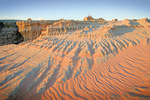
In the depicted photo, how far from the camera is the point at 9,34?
44.9ft

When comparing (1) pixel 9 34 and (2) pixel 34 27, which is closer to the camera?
(2) pixel 34 27

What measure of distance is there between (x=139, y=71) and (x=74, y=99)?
8.99 feet

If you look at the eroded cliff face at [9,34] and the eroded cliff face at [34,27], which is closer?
the eroded cliff face at [34,27]

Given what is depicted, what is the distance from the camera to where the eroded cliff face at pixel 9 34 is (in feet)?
44.3

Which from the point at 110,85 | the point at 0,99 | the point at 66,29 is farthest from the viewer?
the point at 66,29

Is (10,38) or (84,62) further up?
(10,38)

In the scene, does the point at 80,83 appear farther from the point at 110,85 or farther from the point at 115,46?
the point at 115,46

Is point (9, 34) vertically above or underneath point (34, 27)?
underneath

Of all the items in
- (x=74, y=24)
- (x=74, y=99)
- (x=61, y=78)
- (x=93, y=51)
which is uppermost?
(x=74, y=24)

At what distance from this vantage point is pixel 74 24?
358 inches

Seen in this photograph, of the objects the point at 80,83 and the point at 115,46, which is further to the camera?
the point at 115,46

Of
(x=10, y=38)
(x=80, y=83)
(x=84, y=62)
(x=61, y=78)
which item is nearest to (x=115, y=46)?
(x=84, y=62)

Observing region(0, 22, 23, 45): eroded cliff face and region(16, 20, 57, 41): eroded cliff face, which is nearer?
region(16, 20, 57, 41): eroded cliff face

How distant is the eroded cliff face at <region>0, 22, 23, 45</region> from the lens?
13492mm
